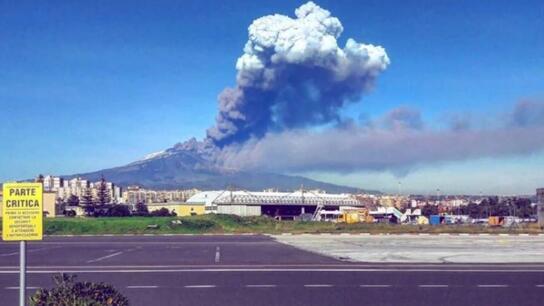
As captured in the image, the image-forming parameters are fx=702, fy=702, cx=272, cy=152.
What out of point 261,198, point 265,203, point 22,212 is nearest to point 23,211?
point 22,212

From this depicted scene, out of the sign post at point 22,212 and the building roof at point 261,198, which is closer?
the sign post at point 22,212

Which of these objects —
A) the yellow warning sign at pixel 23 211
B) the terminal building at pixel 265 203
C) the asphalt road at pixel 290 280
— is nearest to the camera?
the yellow warning sign at pixel 23 211

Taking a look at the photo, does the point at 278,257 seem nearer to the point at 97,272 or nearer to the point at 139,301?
the point at 97,272

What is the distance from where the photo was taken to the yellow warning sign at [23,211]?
340 inches

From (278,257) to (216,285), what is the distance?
1069 cm

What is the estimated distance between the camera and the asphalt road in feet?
48.8

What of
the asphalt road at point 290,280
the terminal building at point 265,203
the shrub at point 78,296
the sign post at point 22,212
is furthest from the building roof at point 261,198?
the shrub at point 78,296

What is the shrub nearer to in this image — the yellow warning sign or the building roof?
the yellow warning sign

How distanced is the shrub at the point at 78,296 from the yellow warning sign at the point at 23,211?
83 centimetres

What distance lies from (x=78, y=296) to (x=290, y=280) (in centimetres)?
1113

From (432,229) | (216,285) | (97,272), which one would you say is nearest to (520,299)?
(216,285)

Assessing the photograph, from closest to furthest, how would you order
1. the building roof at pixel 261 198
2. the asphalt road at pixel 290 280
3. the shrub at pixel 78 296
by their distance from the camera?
the shrub at pixel 78 296 < the asphalt road at pixel 290 280 < the building roof at pixel 261 198

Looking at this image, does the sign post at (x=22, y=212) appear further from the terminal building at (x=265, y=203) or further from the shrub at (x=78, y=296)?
the terminal building at (x=265, y=203)

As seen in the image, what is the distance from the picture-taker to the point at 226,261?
25.8 m
